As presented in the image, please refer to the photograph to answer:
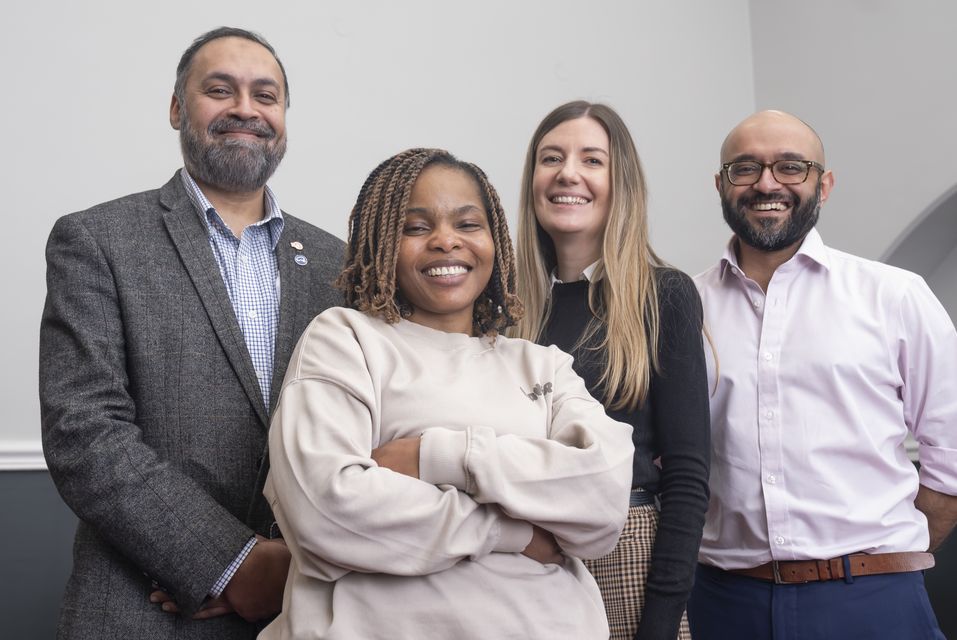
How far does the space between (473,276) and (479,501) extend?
410 mm

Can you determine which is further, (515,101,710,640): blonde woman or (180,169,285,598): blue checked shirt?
(180,169,285,598): blue checked shirt

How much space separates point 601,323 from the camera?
6.20 feet

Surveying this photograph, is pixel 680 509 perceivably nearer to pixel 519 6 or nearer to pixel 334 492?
pixel 334 492

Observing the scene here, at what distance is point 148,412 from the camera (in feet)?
5.59

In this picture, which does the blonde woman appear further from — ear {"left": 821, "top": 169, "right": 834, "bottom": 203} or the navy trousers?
ear {"left": 821, "top": 169, "right": 834, "bottom": 203}

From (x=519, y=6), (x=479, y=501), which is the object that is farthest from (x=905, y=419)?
(x=519, y=6)

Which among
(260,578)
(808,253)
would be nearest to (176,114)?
(260,578)

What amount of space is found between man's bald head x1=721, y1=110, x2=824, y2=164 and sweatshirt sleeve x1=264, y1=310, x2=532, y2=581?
144 centimetres

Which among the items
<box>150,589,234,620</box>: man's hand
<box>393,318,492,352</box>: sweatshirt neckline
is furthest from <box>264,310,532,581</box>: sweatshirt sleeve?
<box>150,589,234,620</box>: man's hand

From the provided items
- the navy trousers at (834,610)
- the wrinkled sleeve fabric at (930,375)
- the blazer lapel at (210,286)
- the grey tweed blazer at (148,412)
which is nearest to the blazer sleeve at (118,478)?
the grey tweed blazer at (148,412)

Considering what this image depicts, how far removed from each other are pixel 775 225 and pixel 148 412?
5.07 feet

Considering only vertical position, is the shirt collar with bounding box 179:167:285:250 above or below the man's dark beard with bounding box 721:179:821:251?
above

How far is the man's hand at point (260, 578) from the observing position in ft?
5.24

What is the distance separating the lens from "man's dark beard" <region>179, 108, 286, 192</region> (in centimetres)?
194
